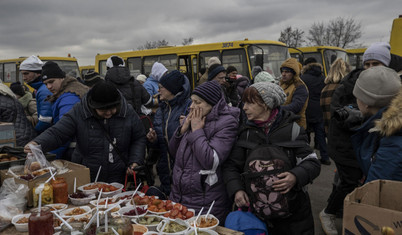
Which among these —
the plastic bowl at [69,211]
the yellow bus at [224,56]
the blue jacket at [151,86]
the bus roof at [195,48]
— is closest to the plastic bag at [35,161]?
the plastic bowl at [69,211]

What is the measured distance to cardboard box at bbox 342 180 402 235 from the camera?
1.72 m

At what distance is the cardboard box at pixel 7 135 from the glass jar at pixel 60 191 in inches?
42.5

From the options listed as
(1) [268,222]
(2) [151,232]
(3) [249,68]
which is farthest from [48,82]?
(3) [249,68]

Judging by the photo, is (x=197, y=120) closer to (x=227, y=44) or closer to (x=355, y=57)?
(x=227, y=44)

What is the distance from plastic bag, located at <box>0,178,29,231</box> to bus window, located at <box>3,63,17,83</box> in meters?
16.0

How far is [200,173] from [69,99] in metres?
1.97

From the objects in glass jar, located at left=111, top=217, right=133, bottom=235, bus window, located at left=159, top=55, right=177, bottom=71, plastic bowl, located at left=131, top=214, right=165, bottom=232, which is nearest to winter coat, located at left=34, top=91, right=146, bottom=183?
plastic bowl, located at left=131, top=214, right=165, bottom=232

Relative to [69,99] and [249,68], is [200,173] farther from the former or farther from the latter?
[249,68]

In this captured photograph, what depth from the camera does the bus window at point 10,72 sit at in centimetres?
1650

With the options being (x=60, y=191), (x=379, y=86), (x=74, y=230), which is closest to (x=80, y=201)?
(x=60, y=191)

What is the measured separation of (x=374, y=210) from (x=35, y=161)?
8.78 feet

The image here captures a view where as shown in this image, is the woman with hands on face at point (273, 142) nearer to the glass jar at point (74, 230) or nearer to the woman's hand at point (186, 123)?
the woman's hand at point (186, 123)

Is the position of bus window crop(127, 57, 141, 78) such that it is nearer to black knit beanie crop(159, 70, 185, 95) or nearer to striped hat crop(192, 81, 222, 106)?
black knit beanie crop(159, 70, 185, 95)

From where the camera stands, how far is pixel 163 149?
4090mm
